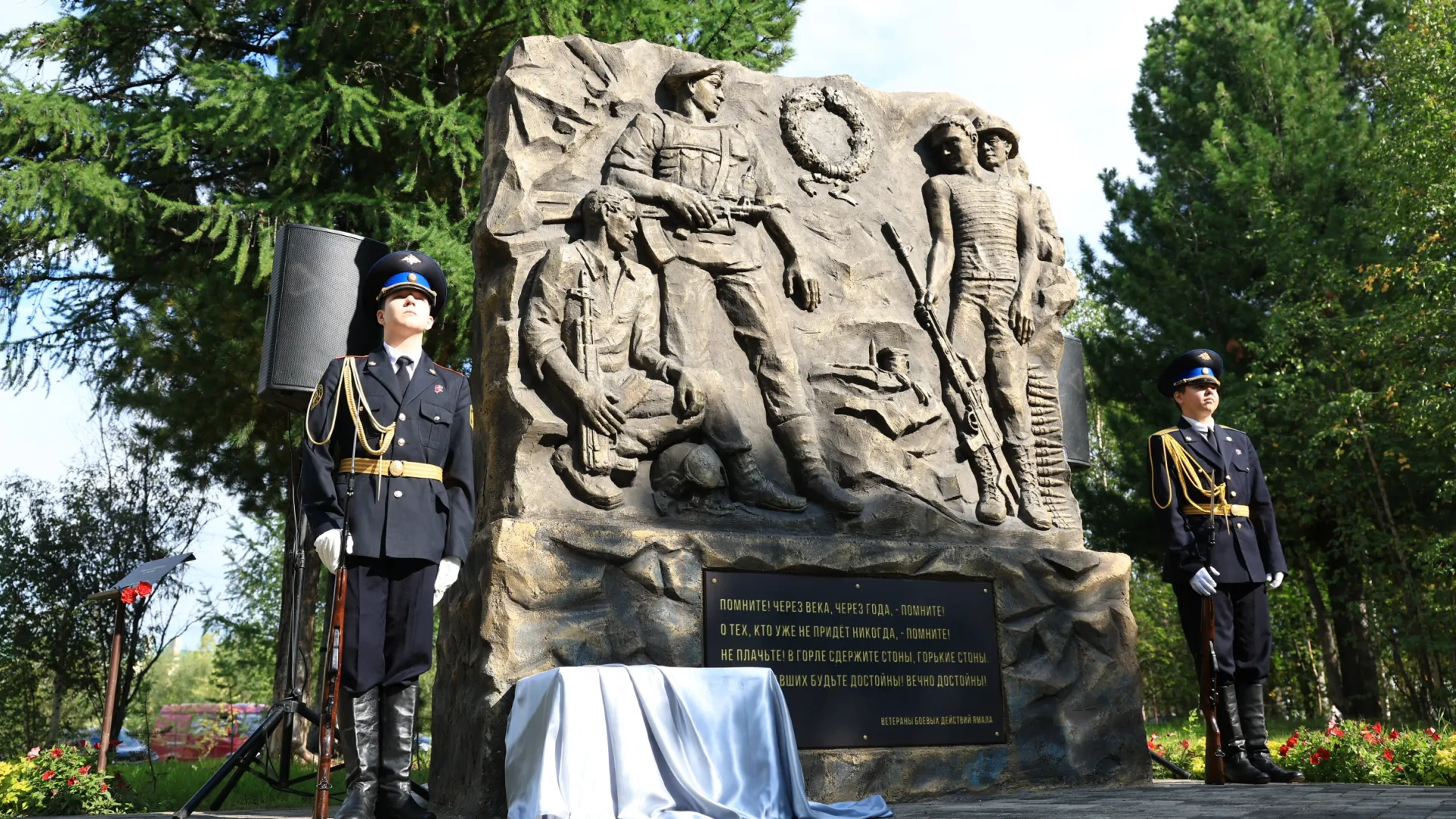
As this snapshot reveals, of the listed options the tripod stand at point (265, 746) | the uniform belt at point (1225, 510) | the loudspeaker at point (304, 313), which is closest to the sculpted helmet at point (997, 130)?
Answer: the uniform belt at point (1225, 510)

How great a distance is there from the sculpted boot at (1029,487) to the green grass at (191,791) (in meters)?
3.58

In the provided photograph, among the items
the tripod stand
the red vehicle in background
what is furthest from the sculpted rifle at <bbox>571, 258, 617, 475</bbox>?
the red vehicle in background

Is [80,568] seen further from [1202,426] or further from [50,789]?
[1202,426]

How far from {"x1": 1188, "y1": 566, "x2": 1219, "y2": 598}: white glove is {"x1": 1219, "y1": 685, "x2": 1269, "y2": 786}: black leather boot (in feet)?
1.54

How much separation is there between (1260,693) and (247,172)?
945 cm

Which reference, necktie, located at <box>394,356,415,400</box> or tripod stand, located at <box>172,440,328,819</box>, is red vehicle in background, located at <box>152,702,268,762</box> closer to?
tripod stand, located at <box>172,440,328,819</box>

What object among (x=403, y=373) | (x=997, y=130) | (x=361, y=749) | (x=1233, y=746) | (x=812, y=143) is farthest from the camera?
(x=997, y=130)

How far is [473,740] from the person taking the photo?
15.0ft

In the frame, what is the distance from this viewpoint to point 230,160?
10.4 metres

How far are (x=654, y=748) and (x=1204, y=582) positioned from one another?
2.68 m

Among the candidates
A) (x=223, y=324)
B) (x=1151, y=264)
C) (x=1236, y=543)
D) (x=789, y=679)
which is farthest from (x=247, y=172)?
(x=1151, y=264)

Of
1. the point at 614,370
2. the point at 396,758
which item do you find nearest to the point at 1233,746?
the point at 614,370

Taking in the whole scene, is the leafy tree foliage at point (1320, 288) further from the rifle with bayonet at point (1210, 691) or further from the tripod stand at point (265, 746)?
the tripod stand at point (265, 746)

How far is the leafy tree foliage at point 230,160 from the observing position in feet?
31.2
